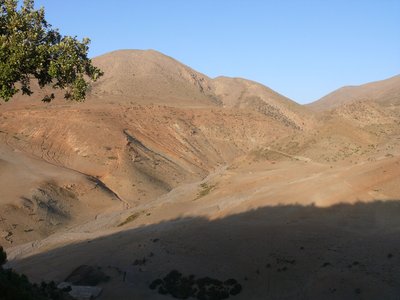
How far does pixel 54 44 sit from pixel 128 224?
66.6 feet

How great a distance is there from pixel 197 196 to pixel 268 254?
17.5 meters

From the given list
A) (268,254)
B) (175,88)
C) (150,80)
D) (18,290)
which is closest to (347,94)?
(175,88)

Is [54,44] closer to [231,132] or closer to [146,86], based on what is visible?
[231,132]

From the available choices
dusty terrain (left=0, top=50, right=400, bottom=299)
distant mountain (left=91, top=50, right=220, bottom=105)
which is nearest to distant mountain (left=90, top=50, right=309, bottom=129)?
distant mountain (left=91, top=50, right=220, bottom=105)

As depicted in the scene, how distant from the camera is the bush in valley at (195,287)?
17906 mm

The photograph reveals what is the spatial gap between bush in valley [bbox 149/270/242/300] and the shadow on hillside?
0.37 m

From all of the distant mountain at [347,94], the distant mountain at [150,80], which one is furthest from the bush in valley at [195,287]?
the distant mountain at [347,94]

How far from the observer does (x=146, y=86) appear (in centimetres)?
8238

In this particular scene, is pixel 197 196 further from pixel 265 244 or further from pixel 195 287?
pixel 195 287

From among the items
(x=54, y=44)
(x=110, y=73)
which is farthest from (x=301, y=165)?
(x=110, y=73)

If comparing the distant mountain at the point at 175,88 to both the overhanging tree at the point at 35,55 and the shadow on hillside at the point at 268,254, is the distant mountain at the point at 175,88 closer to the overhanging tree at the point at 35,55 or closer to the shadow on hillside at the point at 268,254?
the shadow on hillside at the point at 268,254

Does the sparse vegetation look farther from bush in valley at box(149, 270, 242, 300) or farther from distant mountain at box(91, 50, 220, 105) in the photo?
distant mountain at box(91, 50, 220, 105)

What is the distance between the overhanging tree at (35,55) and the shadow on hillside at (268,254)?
8.99m

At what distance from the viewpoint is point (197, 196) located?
37281mm
